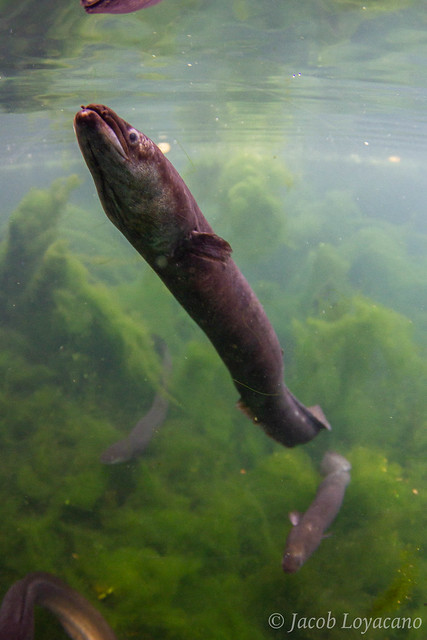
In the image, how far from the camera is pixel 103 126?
6.83 ft

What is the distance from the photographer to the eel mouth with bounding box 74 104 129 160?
6.70 ft

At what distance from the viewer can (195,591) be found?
460 cm

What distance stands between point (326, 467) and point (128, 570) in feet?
10.3

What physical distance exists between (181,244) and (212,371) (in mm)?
5138

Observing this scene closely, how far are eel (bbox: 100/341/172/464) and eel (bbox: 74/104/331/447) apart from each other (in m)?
2.82

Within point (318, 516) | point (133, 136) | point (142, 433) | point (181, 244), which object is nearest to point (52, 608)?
point (318, 516)

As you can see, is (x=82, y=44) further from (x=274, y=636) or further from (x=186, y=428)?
(x=274, y=636)

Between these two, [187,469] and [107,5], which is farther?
[187,469]

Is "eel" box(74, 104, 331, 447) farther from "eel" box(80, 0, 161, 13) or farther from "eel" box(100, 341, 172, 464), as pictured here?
"eel" box(100, 341, 172, 464)

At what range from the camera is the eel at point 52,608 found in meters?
3.45

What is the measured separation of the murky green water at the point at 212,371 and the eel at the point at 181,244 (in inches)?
86.2

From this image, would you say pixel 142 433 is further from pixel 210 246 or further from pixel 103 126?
pixel 103 126

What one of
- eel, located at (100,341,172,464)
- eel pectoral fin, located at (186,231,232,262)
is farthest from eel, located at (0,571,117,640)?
eel pectoral fin, located at (186,231,232,262)

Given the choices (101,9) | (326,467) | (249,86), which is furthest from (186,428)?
(249,86)
